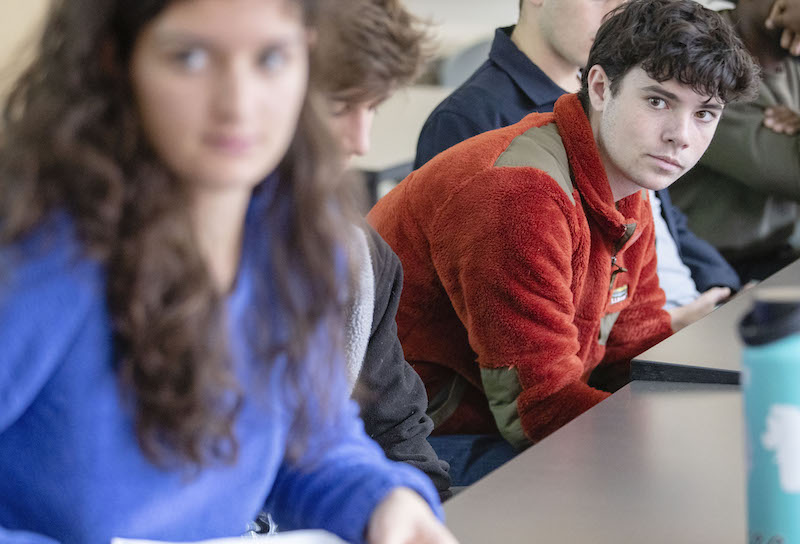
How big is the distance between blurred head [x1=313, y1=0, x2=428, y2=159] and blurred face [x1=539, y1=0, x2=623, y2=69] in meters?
1.25

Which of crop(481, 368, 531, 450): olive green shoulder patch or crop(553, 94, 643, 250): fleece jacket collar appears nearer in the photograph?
crop(481, 368, 531, 450): olive green shoulder patch

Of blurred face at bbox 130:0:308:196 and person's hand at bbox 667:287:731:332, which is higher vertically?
blurred face at bbox 130:0:308:196

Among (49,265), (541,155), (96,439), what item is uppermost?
(49,265)

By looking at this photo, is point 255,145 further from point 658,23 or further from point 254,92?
point 658,23

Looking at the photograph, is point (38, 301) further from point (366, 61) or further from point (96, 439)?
point (366, 61)

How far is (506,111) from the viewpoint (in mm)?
1965

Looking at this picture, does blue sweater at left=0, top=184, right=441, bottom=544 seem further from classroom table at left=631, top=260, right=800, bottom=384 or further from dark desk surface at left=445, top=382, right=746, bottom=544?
classroom table at left=631, top=260, right=800, bottom=384

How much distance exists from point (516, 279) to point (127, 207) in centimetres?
82

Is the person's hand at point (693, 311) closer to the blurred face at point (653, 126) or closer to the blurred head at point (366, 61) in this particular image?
the blurred face at point (653, 126)

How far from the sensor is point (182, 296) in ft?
1.78

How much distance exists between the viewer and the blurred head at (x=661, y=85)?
4.45 ft

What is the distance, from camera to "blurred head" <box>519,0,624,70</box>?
2074mm

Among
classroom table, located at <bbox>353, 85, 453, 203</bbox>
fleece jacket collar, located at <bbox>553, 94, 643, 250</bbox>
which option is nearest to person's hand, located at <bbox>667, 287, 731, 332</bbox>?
fleece jacket collar, located at <bbox>553, 94, 643, 250</bbox>

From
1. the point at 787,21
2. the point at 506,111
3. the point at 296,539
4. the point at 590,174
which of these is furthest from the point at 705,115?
the point at 787,21
